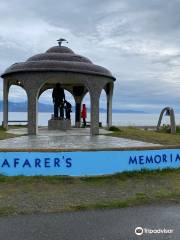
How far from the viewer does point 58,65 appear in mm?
19969

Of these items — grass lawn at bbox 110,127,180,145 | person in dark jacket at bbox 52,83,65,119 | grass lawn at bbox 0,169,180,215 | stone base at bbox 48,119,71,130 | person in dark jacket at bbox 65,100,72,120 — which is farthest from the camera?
person in dark jacket at bbox 65,100,72,120

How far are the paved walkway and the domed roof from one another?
1331 centimetres

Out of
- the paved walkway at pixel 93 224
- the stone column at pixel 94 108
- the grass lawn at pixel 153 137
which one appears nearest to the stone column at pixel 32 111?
the stone column at pixel 94 108

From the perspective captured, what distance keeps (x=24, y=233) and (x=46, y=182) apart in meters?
3.66

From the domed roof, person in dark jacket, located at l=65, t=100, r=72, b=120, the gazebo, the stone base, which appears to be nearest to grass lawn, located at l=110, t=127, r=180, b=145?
the gazebo

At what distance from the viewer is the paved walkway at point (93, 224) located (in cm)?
585

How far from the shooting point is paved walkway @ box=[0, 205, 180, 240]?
230 inches

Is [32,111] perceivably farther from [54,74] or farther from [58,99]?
[58,99]

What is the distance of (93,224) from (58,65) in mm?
14232

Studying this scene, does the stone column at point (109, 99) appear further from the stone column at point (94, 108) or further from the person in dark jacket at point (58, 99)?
the stone column at point (94, 108)

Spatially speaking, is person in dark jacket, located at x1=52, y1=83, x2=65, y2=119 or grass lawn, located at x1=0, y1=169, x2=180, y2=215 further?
person in dark jacket, located at x1=52, y1=83, x2=65, y2=119

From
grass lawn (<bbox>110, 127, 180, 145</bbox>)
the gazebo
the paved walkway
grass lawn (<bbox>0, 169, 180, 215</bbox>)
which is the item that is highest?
the gazebo

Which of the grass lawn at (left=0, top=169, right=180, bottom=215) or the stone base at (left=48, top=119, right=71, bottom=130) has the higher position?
the stone base at (left=48, top=119, right=71, bottom=130)

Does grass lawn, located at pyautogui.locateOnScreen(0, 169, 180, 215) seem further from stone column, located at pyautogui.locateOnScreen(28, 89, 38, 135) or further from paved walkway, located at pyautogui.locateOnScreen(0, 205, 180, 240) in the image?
stone column, located at pyautogui.locateOnScreen(28, 89, 38, 135)
